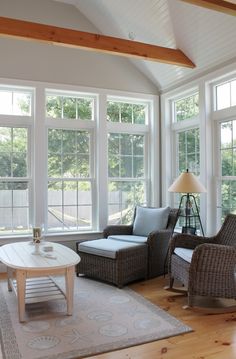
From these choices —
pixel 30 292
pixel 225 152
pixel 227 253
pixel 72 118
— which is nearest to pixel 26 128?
pixel 72 118

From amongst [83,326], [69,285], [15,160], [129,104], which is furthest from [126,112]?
[83,326]

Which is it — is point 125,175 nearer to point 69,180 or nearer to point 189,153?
point 69,180

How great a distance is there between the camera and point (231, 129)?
166 inches

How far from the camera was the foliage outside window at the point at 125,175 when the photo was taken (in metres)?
5.22

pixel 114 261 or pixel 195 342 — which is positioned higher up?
pixel 114 261

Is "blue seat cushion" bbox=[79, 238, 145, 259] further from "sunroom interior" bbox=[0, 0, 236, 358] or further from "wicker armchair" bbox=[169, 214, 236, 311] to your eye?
"wicker armchair" bbox=[169, 214, 236, 311]

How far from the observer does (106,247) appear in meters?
3.94

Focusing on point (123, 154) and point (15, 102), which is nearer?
point (15, 102)

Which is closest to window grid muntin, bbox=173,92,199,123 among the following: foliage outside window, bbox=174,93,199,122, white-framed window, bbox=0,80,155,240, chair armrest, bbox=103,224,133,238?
foliage outside window, bbox=174,93,199,122

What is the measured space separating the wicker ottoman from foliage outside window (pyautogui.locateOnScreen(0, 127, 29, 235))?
3.49 ft

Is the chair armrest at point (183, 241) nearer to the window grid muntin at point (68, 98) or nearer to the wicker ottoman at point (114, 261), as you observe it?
the wicker ottoman at point (114, 261)

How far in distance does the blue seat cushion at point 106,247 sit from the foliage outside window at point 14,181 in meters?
1.09

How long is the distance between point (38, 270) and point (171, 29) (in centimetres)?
329

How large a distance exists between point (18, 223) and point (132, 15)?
10.3ft
